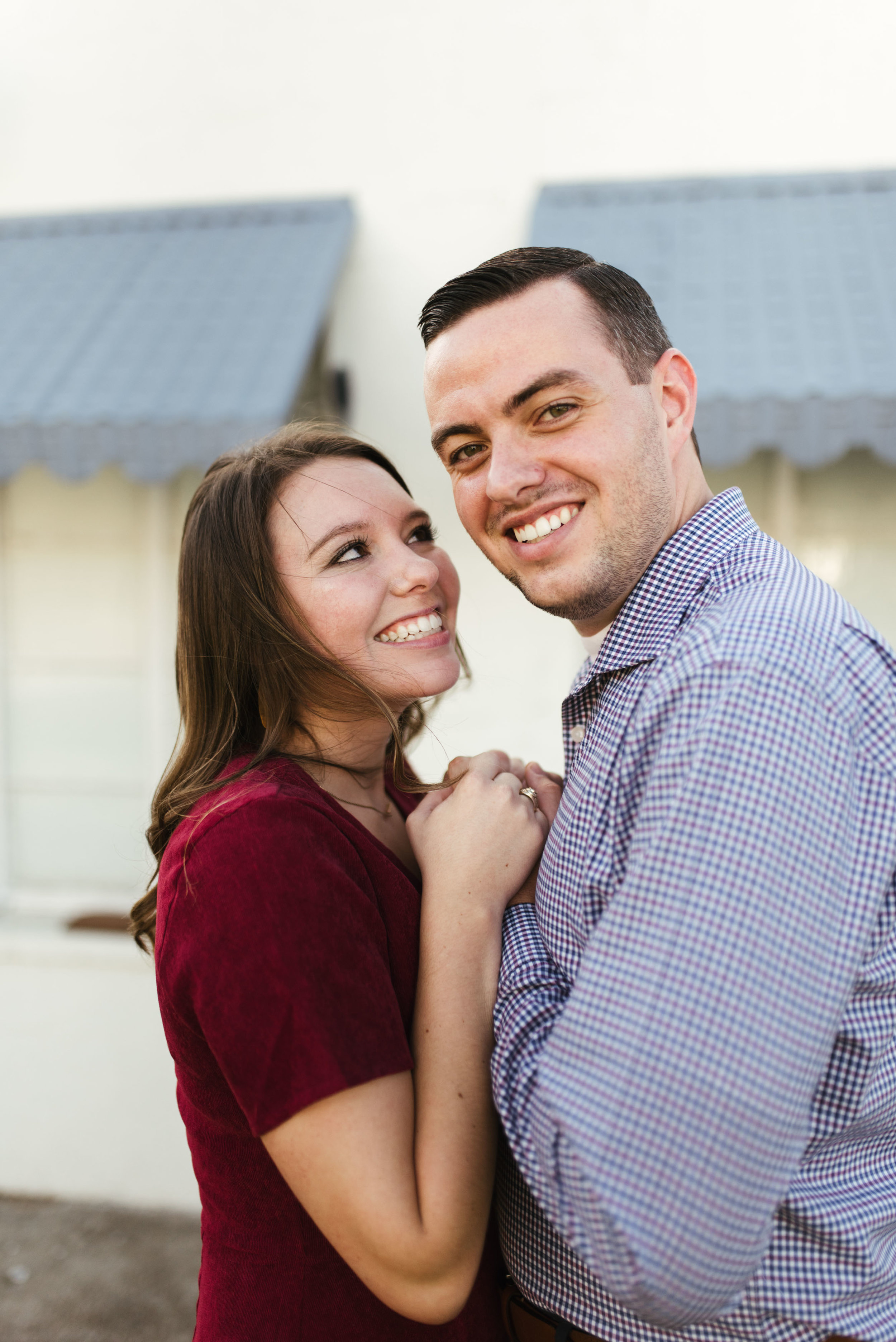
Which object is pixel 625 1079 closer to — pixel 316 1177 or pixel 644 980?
pixel 644 980

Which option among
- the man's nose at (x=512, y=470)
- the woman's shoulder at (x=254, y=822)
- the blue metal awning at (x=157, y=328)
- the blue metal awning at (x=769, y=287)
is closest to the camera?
the woman's shoulder at (x=254, y=822)

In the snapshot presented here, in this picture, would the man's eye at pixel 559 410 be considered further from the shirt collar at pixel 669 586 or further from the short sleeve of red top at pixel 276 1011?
the short sleeve of red top at pixel 276 1011

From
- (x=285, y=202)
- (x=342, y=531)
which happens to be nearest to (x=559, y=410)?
(x=342, y=531)

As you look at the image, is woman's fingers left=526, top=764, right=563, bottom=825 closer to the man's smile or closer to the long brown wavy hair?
the long brown wavy hair

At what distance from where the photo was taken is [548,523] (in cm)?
159

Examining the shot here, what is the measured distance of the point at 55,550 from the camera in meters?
4.50

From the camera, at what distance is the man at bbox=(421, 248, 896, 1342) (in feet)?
3.18

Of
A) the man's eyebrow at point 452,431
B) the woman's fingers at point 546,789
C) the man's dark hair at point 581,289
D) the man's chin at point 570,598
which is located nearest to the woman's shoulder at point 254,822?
the woman's fingers at point 546,789

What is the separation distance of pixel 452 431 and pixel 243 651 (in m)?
0.50

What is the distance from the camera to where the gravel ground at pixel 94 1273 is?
144 inches

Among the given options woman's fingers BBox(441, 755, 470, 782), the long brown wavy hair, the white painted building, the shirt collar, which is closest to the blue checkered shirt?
the shirt collar

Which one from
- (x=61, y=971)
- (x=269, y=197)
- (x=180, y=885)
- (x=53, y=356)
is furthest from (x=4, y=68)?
(x=180, y=885)

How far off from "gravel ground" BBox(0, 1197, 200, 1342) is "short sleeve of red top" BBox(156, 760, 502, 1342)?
267 centimetres

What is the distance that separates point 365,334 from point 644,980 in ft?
12.5
